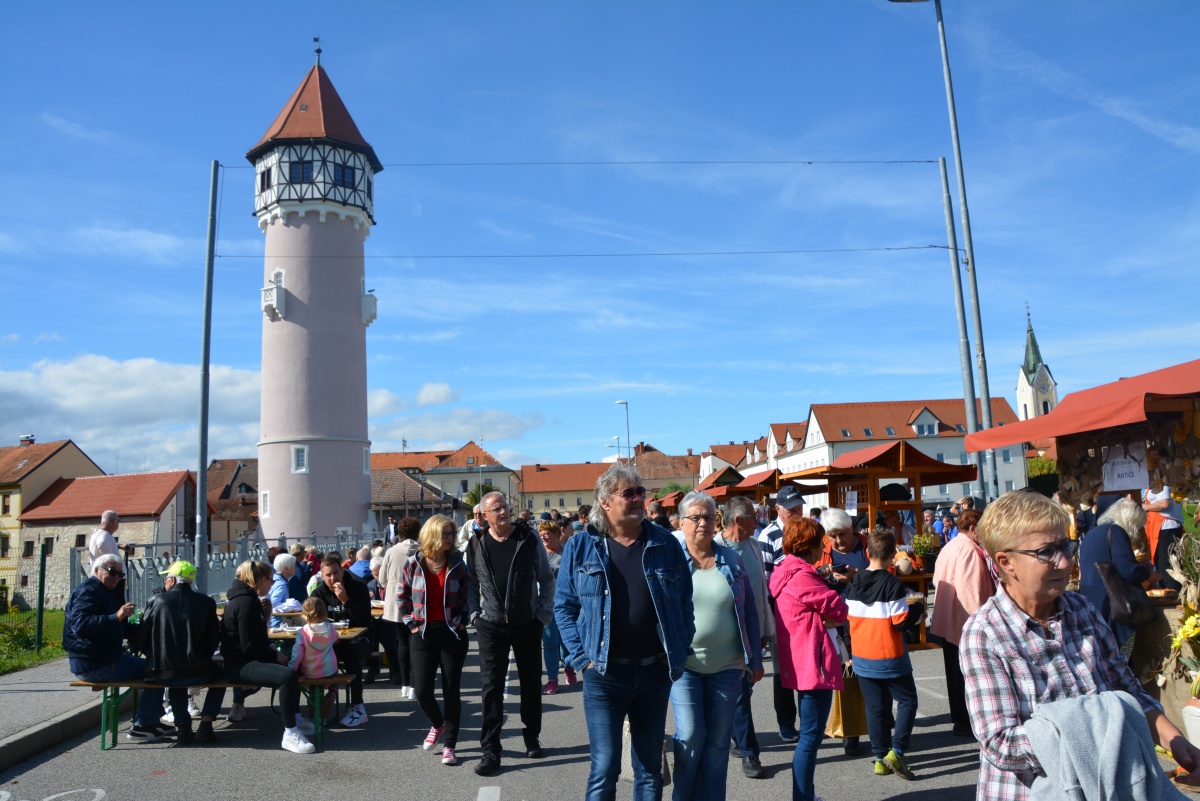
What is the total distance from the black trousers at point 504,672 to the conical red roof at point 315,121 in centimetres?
3818

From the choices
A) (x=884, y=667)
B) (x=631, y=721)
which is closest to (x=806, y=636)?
(x=884, y=667)

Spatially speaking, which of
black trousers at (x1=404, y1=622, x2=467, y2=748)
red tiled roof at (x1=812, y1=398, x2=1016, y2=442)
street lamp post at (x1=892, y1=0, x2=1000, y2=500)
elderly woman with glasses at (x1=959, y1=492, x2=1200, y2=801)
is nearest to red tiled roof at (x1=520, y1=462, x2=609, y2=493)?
red tiled roof at (x1=812, y1=398, x2=1016, y2=442)

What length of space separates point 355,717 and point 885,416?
81175 millimetres

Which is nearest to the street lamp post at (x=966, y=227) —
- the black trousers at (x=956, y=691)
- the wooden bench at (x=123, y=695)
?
the black trousers at (x=956, y=691)

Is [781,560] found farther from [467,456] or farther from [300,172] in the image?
[467,456]

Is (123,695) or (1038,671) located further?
(123,695)

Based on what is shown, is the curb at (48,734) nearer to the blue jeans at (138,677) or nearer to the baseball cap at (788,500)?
the blue jeans at (138,677)

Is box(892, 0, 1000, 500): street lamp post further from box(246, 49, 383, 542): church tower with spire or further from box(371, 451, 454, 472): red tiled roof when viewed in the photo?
box(371, 451, 454, 472): red tiled roof

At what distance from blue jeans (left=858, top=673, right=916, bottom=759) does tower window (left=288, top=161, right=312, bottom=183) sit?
38768mm

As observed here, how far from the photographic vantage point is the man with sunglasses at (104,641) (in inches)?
318

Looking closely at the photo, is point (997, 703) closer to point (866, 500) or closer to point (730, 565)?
point (730, 565)

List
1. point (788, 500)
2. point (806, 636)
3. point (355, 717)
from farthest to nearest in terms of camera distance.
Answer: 1. point (788, 500)
2. point (355, 717)
3. point (806, 636)

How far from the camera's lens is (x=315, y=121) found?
42.3 m

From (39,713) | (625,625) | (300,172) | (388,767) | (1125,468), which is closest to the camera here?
(625,625)
